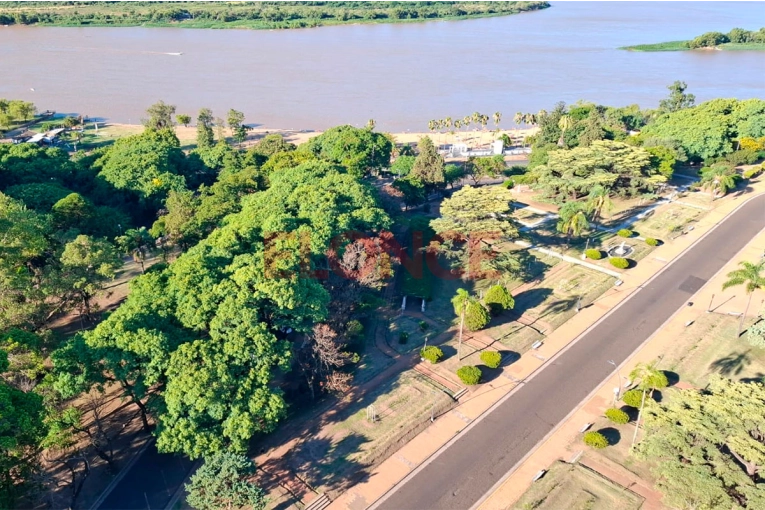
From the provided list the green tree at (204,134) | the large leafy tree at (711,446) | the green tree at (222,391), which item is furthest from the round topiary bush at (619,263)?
the green tree at (204,134)

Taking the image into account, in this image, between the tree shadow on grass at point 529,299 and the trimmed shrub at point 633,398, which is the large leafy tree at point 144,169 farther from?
the trimmed shrub at point 633,398

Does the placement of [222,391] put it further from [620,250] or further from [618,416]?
[620,250]

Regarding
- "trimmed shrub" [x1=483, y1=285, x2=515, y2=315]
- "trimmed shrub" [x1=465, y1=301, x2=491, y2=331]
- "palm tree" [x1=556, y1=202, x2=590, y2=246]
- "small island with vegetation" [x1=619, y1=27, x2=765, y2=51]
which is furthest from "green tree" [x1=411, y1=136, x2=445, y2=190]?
"small island with vegetation" [x1=619, y1=27, x2=765, y2=51]

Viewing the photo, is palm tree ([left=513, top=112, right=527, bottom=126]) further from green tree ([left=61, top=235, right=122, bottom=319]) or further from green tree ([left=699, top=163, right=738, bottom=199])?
green tree ([left=61, top=235, right=122, bottom=319])

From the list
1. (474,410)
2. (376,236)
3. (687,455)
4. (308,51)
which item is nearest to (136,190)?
(376,236)

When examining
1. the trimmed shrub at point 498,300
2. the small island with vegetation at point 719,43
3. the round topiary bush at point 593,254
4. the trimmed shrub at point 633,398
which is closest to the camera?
the trimmed shrub at point 633,398

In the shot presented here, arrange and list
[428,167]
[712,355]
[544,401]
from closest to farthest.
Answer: [544,401]
[712,355]
[428,167]

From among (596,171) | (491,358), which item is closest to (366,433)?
(491,358)
